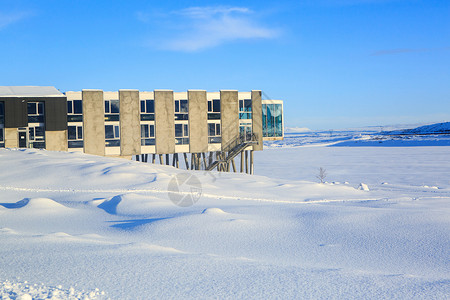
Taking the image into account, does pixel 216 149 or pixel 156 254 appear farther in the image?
pixel 216 149

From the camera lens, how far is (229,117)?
103ft

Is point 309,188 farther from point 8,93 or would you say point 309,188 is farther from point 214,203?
point 8,93

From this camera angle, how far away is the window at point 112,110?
2923 cm

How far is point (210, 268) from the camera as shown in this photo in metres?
5.41

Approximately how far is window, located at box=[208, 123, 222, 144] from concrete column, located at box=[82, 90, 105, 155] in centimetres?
787

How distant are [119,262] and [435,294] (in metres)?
3.94

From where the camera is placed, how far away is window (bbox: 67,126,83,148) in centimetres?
2888

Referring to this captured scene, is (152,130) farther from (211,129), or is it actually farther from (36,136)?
(36,136)

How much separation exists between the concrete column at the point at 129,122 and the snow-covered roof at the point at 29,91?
4.28 m

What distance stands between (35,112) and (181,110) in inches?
398

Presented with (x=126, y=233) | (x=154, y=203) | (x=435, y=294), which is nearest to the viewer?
(x=435, y=294)

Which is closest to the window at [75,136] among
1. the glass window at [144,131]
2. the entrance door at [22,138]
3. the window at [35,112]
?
the window at [35,112]

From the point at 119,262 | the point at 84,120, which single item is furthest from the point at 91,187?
the point at 84,120

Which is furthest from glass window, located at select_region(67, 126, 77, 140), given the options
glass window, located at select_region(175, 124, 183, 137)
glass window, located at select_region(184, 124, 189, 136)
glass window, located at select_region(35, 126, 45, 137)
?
glass window, located at select_region(184, 124, 189, 136)
